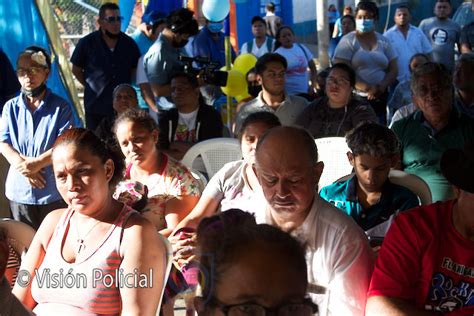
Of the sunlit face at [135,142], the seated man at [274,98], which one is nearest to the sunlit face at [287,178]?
the sunlit face at [135,142]

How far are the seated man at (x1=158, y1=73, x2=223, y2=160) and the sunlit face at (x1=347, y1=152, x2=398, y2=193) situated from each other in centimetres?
204

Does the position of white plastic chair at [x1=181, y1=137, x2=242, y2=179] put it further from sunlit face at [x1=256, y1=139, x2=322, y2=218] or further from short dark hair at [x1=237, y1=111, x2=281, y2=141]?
sunlit face at [x1=256, y1=139, x2=322, y2=218]

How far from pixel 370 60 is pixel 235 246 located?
539 cm

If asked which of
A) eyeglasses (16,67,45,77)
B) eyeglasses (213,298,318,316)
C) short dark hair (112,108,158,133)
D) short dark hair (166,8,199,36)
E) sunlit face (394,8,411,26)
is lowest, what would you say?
short dark hair (112,108,158,133)

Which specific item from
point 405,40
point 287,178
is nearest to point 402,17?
point 405,40

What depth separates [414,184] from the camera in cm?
329

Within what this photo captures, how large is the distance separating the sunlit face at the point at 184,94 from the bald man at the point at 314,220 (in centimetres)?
266

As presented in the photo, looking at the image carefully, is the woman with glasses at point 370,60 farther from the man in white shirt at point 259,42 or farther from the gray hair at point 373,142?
the gray hair at point 373,142

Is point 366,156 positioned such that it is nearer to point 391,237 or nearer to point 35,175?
point 391,237

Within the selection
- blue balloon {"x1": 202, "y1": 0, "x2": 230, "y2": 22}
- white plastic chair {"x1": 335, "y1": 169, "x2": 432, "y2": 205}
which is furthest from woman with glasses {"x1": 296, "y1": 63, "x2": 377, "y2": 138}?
blue balloon {"x1": 202, "y1": 0, "x2": 230, "y2": 22}

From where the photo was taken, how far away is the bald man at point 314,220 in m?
2.32

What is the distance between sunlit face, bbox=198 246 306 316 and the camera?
4.58 ft

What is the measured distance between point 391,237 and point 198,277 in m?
1.06

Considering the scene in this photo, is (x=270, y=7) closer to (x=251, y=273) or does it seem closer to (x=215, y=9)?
(x=215, y=9)
